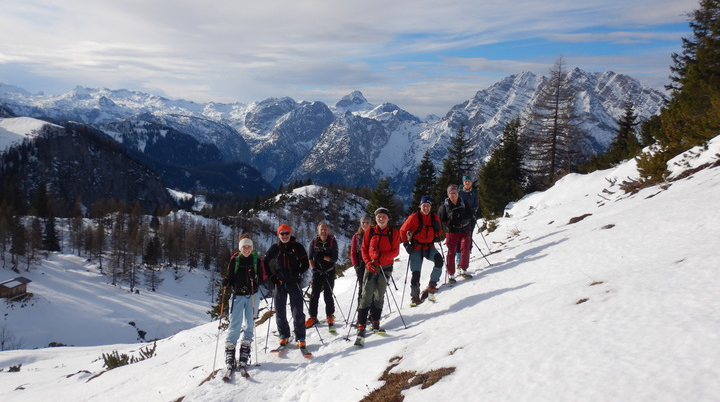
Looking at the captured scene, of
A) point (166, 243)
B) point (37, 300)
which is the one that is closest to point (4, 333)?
point (37, 300)

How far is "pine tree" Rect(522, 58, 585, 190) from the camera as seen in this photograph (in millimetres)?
35812

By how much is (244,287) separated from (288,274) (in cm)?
115

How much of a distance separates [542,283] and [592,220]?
6.25 m

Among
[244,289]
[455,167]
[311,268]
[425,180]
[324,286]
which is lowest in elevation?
[324,286]

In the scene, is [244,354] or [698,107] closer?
[244,354]

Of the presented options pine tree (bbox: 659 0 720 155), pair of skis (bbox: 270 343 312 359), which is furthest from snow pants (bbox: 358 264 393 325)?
pine tree (bbox: 659 0 720 155)

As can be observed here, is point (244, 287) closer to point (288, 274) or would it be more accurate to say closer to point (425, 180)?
point (288, 274)

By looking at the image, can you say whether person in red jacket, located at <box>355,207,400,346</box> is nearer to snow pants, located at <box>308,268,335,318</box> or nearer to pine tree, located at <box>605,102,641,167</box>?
snow pants, located at <box>308,268,335,318</box>

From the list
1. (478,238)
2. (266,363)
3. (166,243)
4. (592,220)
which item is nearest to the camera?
(266,363)

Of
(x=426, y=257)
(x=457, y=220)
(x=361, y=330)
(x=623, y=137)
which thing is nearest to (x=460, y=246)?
(x=457, y=220)

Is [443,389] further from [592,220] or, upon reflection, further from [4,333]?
[4,333]

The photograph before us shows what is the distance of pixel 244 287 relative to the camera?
10016 millimetres

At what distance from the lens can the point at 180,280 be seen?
98.2 m

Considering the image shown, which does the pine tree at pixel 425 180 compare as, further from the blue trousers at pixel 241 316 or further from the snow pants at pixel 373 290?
the blue trousers at pixel 241 316
